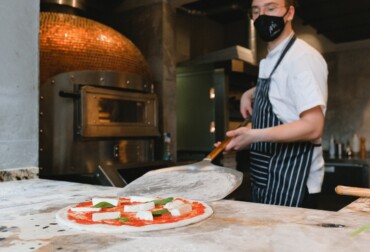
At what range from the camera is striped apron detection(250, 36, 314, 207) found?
1.53 meters

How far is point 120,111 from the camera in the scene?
7.75 ft

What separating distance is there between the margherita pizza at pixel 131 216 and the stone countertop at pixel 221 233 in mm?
20

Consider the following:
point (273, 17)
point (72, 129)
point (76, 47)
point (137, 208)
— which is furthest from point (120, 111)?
point (137, 208)

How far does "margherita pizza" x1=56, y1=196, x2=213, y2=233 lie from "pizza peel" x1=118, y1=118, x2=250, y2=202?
0.75ft

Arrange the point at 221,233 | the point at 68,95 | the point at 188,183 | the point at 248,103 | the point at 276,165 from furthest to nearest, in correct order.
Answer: the point at 68,95 → the point at 248,103 → the point at 276,165 → the point at 188,183 → the point at 221,233

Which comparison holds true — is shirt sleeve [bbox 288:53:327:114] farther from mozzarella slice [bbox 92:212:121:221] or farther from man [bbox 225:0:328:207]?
mozzarella slice [bbox 92:212:121:221]

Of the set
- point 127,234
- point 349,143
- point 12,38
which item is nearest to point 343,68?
point 349,143

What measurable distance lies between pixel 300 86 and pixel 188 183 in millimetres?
603

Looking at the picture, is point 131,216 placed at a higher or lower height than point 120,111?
lower

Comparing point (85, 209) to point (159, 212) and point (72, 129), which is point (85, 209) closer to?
point (159, 212)

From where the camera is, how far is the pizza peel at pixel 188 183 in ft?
4.43

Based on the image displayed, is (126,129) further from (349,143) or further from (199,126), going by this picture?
(349,143)

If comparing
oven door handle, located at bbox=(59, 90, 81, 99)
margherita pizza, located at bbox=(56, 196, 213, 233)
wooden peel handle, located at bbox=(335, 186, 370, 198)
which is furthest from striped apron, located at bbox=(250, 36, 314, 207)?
oven door handle, located at bbox=(59, 90, 81, 99)

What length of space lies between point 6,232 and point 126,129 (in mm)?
1531
